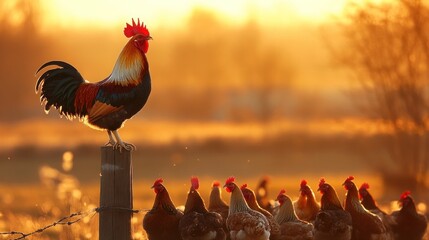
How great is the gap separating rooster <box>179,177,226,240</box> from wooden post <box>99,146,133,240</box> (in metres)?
1.32

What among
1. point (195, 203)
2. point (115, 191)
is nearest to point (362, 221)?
point (195, 203)

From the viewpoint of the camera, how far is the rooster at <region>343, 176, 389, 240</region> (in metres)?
12.2

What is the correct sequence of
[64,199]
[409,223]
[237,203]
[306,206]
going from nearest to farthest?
[237,203], [306,206], [409,223], [64,199]

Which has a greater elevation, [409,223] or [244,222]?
[409,223]

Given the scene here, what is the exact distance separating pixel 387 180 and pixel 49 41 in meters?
20.0

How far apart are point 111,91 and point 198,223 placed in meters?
1.65

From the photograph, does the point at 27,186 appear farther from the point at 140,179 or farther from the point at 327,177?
the point at 327,177

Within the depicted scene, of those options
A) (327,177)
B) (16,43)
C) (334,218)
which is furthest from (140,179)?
(334,218)

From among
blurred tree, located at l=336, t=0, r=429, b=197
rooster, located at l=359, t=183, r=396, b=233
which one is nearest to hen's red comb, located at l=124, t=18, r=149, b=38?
rooster, located at l=359, t=183, r=396, b=233

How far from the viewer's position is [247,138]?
3547 cm

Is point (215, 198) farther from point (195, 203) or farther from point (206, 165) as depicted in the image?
point (206, 165)

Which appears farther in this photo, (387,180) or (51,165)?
(51,165)

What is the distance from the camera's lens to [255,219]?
467 inches

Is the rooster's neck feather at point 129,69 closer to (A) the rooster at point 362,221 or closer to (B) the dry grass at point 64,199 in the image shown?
(B) the dry grass at point 64,199
